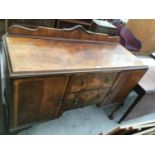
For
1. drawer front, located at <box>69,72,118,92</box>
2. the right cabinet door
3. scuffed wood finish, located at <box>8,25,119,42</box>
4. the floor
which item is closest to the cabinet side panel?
drawer front, located at <box>69,72,118,92</box>

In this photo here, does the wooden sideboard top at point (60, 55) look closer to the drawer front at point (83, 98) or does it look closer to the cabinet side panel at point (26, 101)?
the cabinet side panel at point (26, 101)

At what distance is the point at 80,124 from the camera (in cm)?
170

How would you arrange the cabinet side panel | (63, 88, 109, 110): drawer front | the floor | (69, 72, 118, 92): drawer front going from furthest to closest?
the floor → (63, 88, 109, 110): drawer front → (69, 72, 118, 92): drawer front → the cabinet side panel

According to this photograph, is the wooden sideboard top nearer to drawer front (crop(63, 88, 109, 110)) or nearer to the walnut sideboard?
the walnut sideboard

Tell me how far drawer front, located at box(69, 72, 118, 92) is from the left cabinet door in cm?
8

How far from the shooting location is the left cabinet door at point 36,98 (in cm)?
95

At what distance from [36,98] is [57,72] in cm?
25

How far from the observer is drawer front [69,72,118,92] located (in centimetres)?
112

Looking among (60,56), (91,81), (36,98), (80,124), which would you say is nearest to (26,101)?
(36,98)

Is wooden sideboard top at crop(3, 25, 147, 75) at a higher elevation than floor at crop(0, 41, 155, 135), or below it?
higher

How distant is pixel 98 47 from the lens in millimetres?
1460

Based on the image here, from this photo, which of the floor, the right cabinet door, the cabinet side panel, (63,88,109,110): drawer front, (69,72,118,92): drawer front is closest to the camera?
the cabinet side panel

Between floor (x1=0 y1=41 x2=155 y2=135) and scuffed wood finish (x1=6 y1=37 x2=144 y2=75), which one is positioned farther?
floor (x1=0 y1=41 x2=155 y2=135)

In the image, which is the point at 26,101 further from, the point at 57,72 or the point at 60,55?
the point at 60,55
